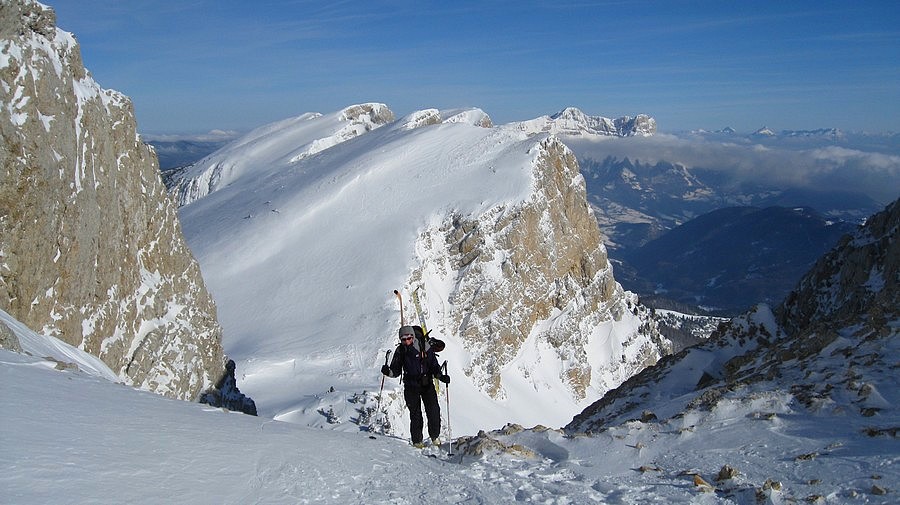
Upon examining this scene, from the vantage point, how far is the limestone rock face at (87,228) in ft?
48.8

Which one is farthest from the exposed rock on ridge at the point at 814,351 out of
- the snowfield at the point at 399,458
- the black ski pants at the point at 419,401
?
the black ski pants at the point at 419,401

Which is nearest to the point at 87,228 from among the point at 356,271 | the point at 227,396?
the point at 227,396

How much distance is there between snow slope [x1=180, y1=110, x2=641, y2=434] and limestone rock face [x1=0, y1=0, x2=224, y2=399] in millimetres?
14883

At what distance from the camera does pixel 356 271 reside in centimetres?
5716

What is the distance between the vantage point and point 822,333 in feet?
41.7

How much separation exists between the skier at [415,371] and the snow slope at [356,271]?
2582 centimetres

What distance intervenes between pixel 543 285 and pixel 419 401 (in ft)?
196

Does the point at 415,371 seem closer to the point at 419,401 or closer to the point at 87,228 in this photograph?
the point at 419,401

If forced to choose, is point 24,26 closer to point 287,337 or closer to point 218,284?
point 287,337

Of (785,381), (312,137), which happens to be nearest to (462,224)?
(785,381)

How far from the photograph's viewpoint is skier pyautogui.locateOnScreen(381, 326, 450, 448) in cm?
1123

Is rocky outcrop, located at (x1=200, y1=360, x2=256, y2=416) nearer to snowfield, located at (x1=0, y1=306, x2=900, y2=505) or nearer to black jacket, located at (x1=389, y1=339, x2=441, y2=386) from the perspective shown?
black jacket, located at (x1=389, y1=339, x2=441, y2=386)

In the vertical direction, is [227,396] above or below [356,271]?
below

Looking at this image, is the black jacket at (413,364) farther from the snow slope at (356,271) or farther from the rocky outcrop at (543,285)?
the rocky outcrop at (543,285)
